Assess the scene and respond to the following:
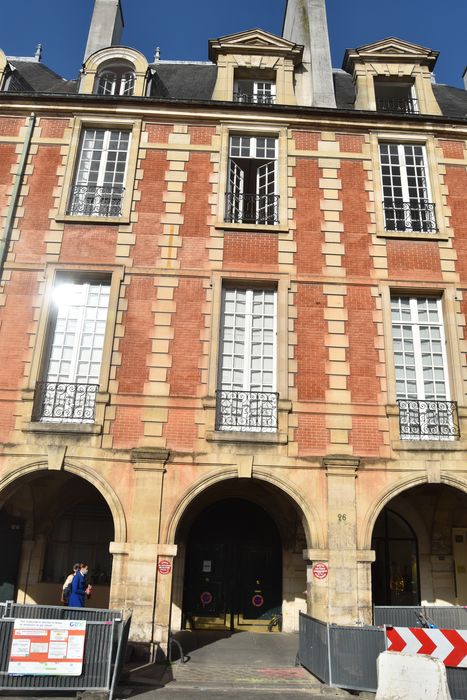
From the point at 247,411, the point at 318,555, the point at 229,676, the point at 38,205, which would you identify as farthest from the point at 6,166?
the point at 229,676

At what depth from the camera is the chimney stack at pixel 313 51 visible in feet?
45.2

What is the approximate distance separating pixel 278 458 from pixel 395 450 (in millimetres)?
2193

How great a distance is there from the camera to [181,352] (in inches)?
424

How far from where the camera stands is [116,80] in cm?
1385

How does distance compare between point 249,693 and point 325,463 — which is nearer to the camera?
point 249,693

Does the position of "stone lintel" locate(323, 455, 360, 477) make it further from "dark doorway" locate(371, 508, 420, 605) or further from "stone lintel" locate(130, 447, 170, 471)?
"dark doorway" locate(371, 508, 420, 605)

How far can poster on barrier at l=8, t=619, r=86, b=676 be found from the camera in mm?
6895

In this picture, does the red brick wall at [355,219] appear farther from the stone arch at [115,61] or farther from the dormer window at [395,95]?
the stone arch at [115,61]

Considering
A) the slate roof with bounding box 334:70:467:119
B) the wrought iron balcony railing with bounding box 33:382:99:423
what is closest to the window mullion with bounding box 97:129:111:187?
the wrought iron balcony railing with bounding box 33:382:99:423

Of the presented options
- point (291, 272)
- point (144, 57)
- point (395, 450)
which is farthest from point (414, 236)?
point (144, 57)

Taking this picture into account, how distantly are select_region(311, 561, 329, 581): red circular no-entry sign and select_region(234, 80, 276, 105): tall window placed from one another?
10.6 meters

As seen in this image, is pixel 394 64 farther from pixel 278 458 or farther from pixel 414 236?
pixel 278 458

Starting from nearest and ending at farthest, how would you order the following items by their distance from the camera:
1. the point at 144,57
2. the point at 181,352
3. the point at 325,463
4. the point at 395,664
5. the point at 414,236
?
the point at 395,664, the point at 325,463, the point at 181,352, the point at 414,236, the point at 144,57

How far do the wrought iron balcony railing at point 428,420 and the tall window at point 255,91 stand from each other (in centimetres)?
820
